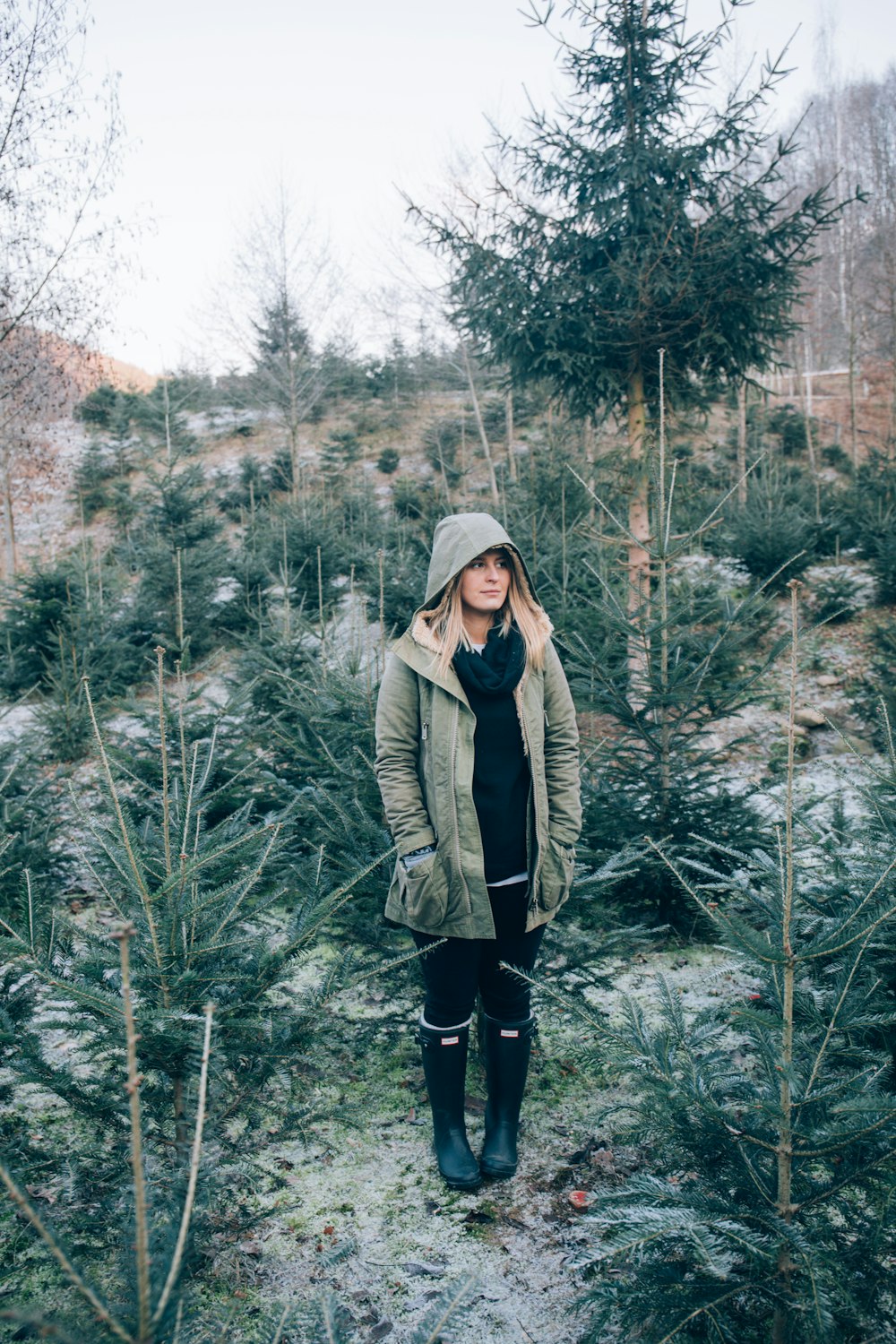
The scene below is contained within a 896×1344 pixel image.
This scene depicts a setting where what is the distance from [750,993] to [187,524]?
10.7 m

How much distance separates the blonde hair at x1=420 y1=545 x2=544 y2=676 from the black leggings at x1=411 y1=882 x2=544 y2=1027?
2.62 ft

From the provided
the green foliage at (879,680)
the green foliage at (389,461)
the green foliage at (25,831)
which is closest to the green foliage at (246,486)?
the green foliage at (389,461)

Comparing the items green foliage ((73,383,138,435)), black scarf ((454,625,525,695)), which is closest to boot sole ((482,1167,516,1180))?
black scarf ((454,625,525,695))

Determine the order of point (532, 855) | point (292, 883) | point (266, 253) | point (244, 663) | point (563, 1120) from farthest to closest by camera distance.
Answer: point (266, 253) < point (244, 663) < point (292, 883) < point (563, 1120) < point (532, 855)

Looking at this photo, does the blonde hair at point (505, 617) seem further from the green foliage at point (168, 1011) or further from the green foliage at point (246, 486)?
the green foliage at point (246, 486)

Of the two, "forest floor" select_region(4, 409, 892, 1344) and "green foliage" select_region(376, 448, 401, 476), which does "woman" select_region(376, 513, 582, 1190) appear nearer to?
"forest floor" select_region(4, 409, 892, 1344)

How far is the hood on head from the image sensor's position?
2.68m

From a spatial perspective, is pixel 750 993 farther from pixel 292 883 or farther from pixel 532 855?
pixel 292 883

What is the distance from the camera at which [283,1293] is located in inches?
92.5

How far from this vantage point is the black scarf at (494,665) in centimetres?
265

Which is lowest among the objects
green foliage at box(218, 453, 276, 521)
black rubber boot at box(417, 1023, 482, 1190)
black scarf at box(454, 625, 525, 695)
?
black rubber boot at box(417, 1023, 482, 1190)

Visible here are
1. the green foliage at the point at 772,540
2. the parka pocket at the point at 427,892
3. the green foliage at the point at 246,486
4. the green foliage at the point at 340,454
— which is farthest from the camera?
the green foliage at the point at 340,454

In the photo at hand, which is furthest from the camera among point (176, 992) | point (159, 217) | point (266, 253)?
point (266, 253)

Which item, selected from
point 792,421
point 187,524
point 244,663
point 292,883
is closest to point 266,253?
point 187,524
